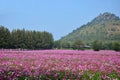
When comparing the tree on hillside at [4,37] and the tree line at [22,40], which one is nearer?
the tree on hillside at [4,37]

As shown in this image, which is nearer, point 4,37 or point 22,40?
point 4,37

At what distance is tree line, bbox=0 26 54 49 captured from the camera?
71.0 m

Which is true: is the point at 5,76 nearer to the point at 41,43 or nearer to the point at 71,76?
Answer: the point at 71,76

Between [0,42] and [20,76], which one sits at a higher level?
[0,42]

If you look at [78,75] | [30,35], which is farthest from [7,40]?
[78,75]

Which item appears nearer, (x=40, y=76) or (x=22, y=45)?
(x=40, y=76)

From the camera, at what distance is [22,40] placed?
3039 inches

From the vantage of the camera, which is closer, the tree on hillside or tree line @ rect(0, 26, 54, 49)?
the tree on hillside

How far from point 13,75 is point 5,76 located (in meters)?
0.36

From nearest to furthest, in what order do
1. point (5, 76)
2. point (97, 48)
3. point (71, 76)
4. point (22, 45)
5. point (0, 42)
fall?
point (5, 76) → point (71, 76) → point (97, 48) → point (0, 42) → point (22, 45)

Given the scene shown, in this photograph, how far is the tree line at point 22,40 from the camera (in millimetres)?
71000

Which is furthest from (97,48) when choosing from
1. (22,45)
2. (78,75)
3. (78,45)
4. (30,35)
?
(78,75)

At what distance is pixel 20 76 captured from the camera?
440 inches

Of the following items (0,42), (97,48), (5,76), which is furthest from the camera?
(0,42)
